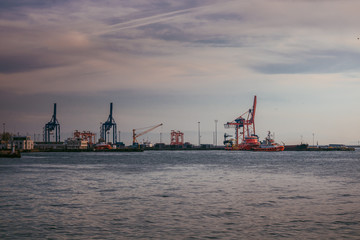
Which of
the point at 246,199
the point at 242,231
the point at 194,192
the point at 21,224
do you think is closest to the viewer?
the point at 242,231

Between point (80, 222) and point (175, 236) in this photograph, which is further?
point (80, 222)

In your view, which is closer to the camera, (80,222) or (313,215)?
(80,222)

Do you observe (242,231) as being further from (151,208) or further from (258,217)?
(151,208)

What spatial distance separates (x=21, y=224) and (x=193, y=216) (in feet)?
31.4

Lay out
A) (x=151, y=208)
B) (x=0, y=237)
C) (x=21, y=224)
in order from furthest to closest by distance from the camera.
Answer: (x=151, y=208) → (x=21, y=224) → (x=0, y=237)

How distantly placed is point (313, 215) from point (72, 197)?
18449 millimetres

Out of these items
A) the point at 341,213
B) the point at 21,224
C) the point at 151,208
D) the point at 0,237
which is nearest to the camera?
the point at 0,237

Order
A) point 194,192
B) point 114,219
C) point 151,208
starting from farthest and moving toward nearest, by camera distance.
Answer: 1. point 194,192
2. point 151,208
3. point 114,219

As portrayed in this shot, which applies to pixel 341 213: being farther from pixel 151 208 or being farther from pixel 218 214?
pixel 151 208

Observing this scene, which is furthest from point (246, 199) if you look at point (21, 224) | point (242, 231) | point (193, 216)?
point (21, 224)

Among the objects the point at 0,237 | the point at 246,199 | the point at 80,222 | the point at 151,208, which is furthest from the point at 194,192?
the point at 0,237

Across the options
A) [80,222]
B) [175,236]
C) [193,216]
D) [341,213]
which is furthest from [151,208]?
[341,213]

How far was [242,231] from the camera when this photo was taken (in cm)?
2038

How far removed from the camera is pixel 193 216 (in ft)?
80.0
